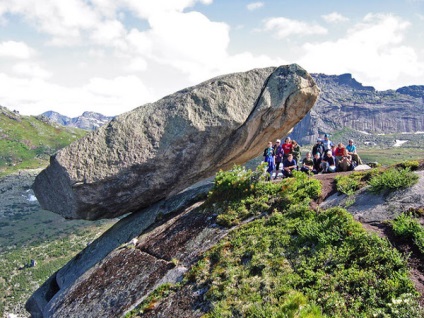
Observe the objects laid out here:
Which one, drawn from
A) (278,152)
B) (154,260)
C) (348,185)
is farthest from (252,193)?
(278,152)

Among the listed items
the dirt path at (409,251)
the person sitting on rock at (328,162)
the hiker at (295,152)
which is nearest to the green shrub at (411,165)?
the dirt path at (409,251)

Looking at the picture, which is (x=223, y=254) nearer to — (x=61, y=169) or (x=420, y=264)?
(x=420, y=264)

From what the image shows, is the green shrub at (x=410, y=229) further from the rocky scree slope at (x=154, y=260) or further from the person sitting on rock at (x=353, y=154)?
the person sitting on rock at (x=353, y=154)

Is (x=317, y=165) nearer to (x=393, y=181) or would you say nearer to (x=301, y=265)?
(x=393, y=181)

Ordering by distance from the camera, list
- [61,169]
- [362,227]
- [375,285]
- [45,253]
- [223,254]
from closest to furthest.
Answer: [375,285] < [362,227] < [223,254] < [61,169] < [45,253]

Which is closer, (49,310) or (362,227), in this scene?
(362,227)

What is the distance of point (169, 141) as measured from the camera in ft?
80.9

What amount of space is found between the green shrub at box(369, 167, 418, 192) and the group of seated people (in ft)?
30.0

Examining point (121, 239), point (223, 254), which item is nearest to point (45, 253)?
point (121, 239)

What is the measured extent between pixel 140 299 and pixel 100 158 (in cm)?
1129

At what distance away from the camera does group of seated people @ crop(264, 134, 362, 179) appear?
26625 mm

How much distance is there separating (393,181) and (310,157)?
1182 centimetres

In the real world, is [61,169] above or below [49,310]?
above

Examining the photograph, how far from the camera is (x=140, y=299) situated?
1644cm
